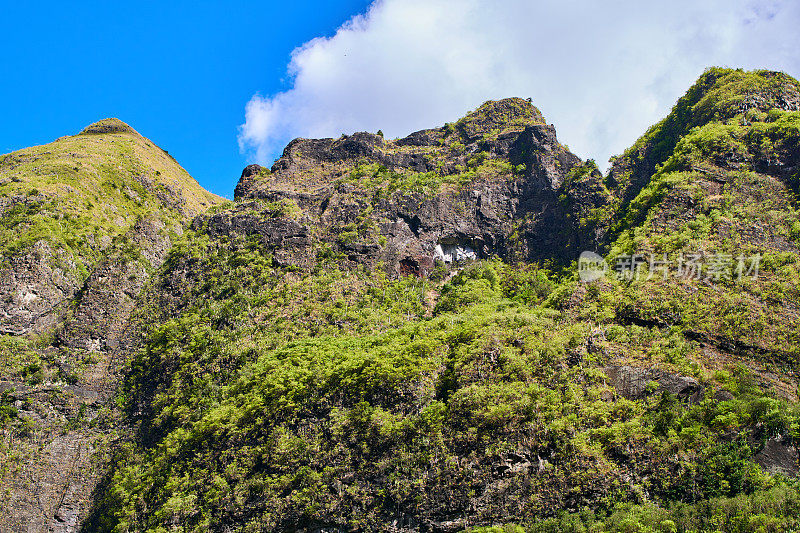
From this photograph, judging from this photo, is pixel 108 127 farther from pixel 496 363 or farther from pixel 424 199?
pixel 496 363

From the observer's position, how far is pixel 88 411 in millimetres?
37250

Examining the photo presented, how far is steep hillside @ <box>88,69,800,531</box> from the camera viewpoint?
2395cm

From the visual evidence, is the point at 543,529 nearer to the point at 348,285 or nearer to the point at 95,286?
the point at 348,285

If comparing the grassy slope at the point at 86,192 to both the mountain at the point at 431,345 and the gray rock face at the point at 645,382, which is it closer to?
the mountain at the point at 431,345

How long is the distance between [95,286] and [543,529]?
40687 mm

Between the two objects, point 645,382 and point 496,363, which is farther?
point 496,363

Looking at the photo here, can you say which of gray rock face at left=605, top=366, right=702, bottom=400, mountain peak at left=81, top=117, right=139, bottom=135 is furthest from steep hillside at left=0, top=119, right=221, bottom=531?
gray rock face at left=605, top=366, right=702, bottom=400

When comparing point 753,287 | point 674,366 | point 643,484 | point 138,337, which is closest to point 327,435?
point 643,484

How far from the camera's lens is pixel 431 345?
31500mm

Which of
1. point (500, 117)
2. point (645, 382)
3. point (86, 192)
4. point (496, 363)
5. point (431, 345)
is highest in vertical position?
point (500, 117)

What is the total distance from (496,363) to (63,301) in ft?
126

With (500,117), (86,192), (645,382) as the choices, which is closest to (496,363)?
(645,382)

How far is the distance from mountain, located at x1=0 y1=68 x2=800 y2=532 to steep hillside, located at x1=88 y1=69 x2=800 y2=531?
16 cm

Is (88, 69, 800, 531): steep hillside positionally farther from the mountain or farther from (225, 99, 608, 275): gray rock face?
(225, 99, 608, 275): gray rock face
